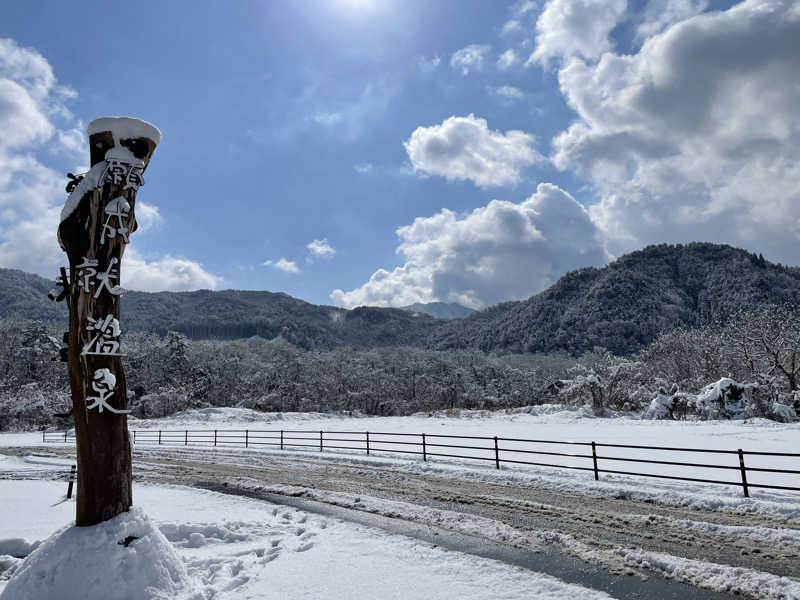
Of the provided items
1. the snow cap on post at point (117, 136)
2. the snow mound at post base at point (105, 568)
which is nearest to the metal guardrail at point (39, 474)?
the snow mound at post base at point (105, 568)

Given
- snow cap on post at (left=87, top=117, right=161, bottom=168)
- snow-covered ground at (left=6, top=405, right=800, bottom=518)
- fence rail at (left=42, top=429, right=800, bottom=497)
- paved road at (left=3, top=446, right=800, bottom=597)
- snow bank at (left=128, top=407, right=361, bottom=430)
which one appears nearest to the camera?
paved road at (left=3, top=446, right=800, bottom=597)

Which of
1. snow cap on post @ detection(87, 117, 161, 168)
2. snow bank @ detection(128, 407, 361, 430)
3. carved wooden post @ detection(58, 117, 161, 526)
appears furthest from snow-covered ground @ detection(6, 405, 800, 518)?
snow cap on post @ detection(87, 117, 161, 168)

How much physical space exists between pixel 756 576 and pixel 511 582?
315cm

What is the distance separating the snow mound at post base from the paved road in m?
4.72

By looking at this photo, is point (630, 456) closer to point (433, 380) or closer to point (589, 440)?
point (589, 440)

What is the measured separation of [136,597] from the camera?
519cm

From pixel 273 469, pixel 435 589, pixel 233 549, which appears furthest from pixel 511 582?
pixel 273 469

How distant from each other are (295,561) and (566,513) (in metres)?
5.38

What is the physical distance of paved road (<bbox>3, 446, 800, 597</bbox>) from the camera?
6863mm

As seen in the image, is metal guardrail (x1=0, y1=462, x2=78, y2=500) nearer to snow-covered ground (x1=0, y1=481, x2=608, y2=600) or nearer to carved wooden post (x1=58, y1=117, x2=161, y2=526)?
snow-covered ground (x1=0, y1=481, x2=608, y2=600)

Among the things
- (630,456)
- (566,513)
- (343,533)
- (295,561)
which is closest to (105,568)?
(295,561)

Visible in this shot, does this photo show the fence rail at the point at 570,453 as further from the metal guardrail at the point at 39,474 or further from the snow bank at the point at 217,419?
the snow bank at the point at 217,419

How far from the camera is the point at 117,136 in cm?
704

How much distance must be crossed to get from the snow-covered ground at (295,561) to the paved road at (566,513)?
136 cm
